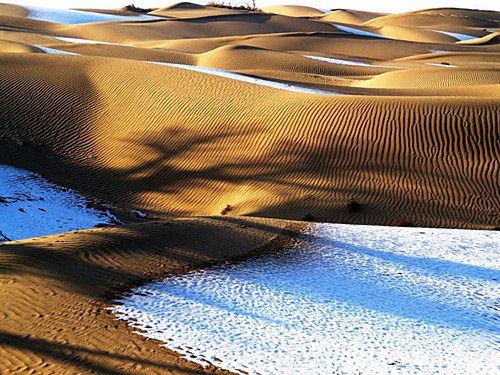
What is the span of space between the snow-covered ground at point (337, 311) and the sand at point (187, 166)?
431 mm

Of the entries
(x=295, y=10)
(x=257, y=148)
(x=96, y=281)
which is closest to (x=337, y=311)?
(x=96, y=281)

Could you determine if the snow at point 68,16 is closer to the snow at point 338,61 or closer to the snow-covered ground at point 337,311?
the snow at point 338,61

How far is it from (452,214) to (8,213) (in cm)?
768

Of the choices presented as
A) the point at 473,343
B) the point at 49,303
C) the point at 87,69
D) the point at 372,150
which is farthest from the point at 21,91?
the point at 473,343

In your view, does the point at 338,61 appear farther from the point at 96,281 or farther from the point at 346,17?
the point at 346,17

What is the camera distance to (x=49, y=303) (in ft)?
19.3

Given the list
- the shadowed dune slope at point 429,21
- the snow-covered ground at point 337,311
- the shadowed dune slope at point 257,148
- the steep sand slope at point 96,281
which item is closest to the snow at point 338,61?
the shadowed dune slope at point 257,148

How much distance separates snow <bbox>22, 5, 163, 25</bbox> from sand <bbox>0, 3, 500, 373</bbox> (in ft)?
137

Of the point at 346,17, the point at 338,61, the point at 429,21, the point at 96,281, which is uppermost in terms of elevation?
the point at 96,281

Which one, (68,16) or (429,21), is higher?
(68,16)

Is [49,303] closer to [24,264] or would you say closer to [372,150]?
[24,264]

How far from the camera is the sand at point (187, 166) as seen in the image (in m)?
5.96

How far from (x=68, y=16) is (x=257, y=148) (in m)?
53.0

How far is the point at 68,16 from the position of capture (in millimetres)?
62938
